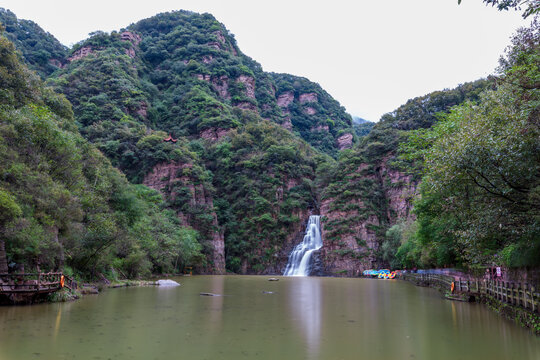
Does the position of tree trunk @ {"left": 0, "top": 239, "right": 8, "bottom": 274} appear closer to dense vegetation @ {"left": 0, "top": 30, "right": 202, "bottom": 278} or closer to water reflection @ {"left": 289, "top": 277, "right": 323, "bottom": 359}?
dense vegetation @ {"left": 0, "top": 30, "right": 202, "bottom": 278}

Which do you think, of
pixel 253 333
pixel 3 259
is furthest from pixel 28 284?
pixel 253 333

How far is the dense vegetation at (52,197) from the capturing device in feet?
46.5

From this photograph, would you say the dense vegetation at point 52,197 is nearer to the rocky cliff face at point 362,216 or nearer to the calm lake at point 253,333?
the calm lake at point 253,333

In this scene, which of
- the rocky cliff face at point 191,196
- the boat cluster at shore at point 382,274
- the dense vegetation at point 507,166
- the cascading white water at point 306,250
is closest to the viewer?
the dense vegetation at point 507,166

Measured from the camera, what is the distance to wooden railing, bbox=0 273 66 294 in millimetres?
12560

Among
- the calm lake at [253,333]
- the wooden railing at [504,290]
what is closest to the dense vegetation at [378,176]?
the wooden railing at [504,290]

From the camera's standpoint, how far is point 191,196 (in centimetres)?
5528

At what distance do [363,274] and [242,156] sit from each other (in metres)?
29.6

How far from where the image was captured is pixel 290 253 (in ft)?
186

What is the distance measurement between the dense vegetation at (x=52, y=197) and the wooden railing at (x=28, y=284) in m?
0.53

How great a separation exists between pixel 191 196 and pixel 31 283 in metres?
42.2

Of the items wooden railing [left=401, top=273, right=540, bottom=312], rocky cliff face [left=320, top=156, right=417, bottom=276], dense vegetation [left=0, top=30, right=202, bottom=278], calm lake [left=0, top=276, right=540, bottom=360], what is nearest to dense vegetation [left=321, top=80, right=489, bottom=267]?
rocky cliff face [left=320, top=156, right=417, bottom=276]

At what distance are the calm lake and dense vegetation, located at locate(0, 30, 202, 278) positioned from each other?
3.14 metres

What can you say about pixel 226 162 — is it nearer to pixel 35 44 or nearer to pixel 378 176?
pixel 378 176
